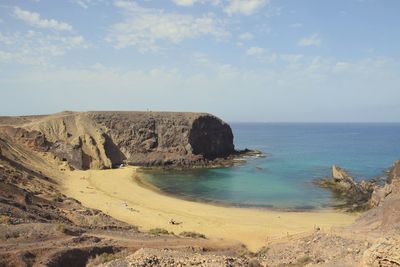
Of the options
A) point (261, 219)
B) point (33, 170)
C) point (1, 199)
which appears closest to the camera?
point (1, 199)

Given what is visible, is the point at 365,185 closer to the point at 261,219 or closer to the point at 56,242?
the point at 261,219

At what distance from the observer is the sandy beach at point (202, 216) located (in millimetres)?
34031

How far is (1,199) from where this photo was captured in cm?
2977

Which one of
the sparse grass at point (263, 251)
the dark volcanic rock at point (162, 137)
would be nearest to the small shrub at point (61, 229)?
the sparse grass at point (263, 251)

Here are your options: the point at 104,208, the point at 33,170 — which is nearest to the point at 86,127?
the point at 33,170

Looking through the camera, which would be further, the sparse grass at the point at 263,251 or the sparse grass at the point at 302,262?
the sparse grass at the point at 263,251

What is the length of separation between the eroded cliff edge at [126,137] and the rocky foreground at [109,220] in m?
0.18

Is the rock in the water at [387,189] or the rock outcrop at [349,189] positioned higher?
the rock in the water at [387,189]

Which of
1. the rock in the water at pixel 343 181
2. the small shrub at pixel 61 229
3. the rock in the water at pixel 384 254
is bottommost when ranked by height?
the rock in the water at pixel 343 181

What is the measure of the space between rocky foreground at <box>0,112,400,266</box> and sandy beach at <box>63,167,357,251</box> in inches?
115

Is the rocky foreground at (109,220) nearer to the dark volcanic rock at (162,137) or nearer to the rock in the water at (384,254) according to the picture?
the rock in the water at (384,254)

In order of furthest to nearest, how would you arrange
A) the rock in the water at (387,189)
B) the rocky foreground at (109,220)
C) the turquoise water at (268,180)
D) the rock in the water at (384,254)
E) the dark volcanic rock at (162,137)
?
the dark volcanic rock at (162,137) → the turquoise water at (268,180) → the rock in the water at (387,189) → the rocky foreground at (109,220) → the rock in the water at (384,254)

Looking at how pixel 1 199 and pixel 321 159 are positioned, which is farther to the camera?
pixel 321 159

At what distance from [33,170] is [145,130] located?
94.9 ft
